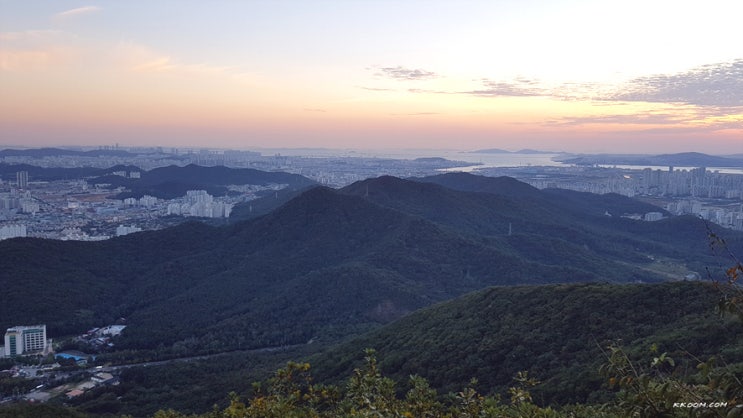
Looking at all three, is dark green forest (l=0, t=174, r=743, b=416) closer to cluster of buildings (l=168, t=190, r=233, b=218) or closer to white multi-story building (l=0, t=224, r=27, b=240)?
white multi-story building (l=0, t=224, r=27, b=240)

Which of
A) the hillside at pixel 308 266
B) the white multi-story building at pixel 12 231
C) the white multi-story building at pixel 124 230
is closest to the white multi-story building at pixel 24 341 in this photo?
the hillside at pixel 308 266

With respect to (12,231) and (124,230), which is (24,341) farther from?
(12,231)

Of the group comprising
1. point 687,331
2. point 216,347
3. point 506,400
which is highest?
point 687,331

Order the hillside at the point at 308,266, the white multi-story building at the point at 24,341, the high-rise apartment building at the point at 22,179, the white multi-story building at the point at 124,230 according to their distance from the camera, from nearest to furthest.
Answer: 1. the white multi-story building at the point at 24,341
2. the hillside at the point at 308,266
3. the white multi-story building at the point at 124,230
4. the high-rise apartment building at the point at 22,179

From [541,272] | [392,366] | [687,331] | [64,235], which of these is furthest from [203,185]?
[687,331]

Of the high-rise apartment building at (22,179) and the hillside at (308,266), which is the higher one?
A: the high-rise apartment building at (22,179)

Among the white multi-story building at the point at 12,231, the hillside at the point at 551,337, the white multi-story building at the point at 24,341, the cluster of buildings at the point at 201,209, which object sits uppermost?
the hillside at the point at 551,337

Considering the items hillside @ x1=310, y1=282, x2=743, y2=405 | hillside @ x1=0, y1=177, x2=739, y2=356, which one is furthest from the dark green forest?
hillside @ x1=0, y1=177, x2=739, y2=356

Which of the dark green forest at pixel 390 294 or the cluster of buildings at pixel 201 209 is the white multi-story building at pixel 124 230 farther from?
the dark green forest at pixel 390 294

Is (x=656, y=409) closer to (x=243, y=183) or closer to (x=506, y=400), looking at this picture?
(x=506, y=400)
